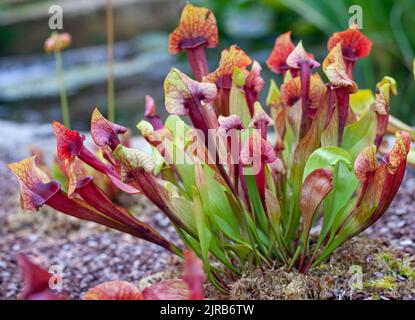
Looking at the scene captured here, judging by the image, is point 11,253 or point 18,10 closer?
point 11,253

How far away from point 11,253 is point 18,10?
662 centimetres

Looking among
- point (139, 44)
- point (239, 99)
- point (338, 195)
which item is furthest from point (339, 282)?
point (139, 44)

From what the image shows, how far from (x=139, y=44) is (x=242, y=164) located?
5.62 metres

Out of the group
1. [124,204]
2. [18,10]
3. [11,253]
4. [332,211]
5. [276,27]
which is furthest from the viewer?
[18,10]

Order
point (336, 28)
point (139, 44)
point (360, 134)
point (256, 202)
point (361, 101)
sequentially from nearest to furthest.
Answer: point (256, 202)
point (360, 134)
point (361, 101)
point (336, 28)
point (139, 44)

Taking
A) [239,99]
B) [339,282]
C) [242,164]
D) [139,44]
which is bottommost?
[339,282]

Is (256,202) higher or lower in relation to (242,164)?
lower

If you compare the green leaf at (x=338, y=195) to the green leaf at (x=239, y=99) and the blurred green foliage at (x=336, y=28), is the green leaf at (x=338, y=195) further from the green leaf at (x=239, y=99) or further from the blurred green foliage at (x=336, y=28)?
the blurred green foliage at (x=336, y=28)

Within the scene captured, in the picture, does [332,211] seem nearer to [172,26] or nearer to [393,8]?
[393,8]

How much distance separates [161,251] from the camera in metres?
1.89

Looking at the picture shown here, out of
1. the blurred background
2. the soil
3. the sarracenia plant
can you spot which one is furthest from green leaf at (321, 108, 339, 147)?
the blurred background

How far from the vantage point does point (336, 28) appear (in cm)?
401

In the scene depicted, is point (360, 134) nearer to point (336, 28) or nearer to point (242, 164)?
point (242, 164)

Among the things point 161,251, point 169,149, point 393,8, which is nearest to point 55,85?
point 393,8
